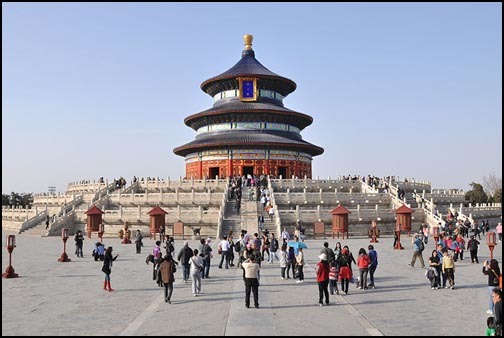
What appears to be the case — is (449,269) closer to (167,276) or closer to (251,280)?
(251,280)

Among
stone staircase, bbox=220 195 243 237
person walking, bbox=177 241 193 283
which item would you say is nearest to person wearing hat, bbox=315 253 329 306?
person walking, bbox=177 241 193 283

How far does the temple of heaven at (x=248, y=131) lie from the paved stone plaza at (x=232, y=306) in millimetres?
36989

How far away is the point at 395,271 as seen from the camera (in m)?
20.0

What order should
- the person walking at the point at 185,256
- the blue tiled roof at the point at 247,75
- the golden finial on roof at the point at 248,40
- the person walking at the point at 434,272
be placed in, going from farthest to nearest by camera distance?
the golden finial on roof at the point at 248,40 → the blue tiled roof at the point at 247,75 → the person walking at the point at 185,256 → the person walking at the point at 434,272

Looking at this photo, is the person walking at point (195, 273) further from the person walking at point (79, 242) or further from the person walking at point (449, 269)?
the person walking at point (79, 242)

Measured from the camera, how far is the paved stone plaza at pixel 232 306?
1105 cm

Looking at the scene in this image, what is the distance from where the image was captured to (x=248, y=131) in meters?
59.8

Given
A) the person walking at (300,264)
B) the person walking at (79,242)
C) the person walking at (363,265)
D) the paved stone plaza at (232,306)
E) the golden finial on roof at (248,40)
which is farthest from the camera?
the golden finial on roof at (248,40)

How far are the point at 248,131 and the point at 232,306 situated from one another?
47.0 metres

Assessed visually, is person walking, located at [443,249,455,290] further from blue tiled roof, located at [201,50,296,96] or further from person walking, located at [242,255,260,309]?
blue tiled roof, located at [201,50,296,96]

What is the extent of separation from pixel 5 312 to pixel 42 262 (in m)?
11.2

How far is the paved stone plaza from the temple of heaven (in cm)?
3699

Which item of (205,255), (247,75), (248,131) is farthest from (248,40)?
(205,255)

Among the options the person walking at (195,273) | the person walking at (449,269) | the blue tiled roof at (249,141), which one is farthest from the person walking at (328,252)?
the blue tiled roof at (249,141)
